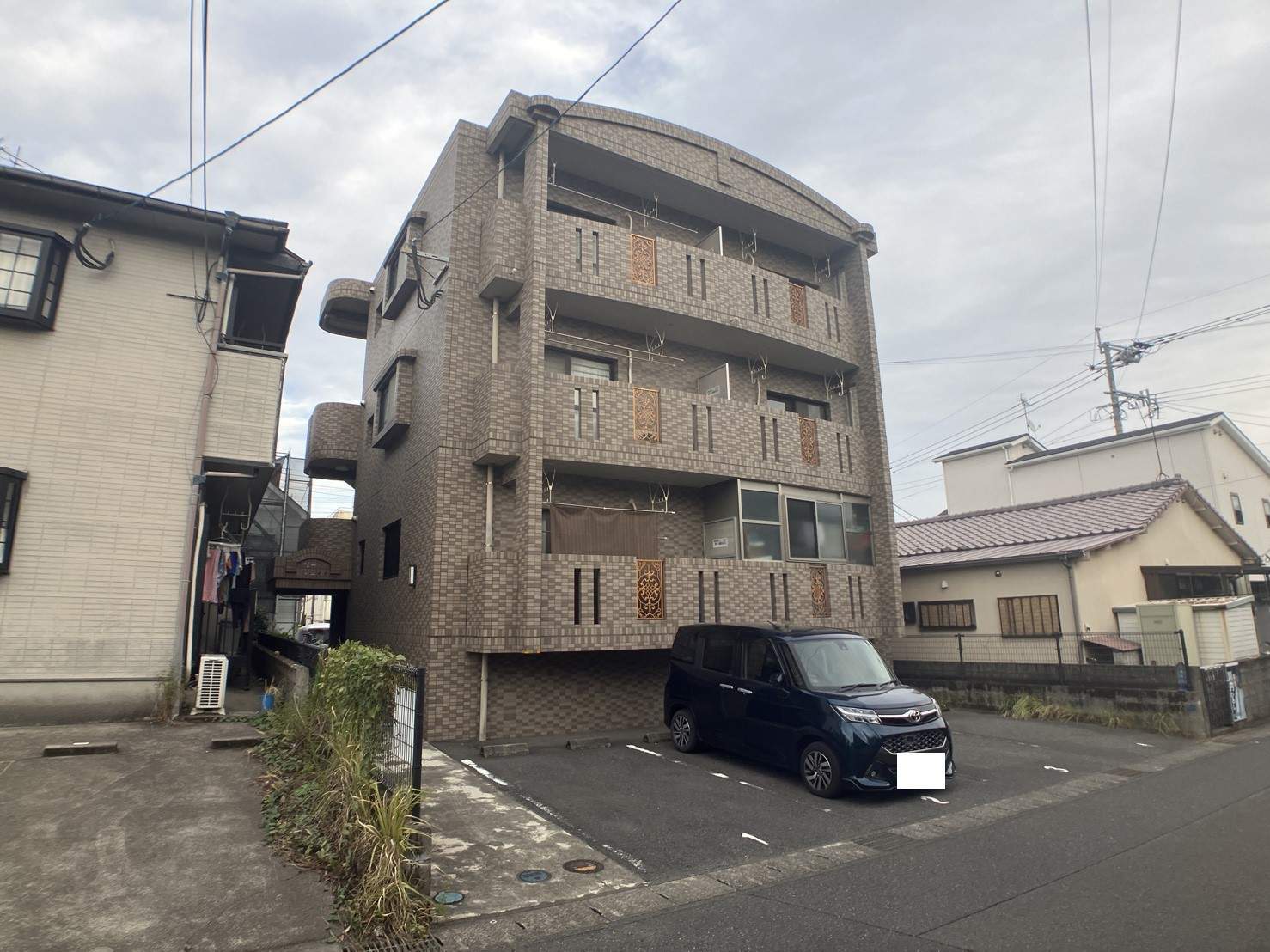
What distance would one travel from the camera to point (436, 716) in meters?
10.2

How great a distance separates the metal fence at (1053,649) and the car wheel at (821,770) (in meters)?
8.06

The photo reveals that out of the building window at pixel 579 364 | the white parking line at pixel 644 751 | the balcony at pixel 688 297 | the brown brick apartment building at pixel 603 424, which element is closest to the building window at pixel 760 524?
the brown brick apartment building at pixel 603 424

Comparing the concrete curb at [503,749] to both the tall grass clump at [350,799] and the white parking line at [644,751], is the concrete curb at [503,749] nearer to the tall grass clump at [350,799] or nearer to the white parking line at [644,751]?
the white parking line at [644,751]

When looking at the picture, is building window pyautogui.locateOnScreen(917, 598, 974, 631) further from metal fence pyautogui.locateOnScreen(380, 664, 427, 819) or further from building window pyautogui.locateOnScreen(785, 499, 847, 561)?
metal fence pyautogui.locateOnScreen(380, 664, 427, 819)

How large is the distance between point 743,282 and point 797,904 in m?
10.8

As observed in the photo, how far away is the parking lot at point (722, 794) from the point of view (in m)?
6.26

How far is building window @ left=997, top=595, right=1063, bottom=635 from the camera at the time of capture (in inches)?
590

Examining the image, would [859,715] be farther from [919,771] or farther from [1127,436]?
[1127,436]

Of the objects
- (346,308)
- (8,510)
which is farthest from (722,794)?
(346,308)

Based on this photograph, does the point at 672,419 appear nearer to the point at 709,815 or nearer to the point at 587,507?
the point at 587,507

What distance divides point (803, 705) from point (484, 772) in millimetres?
3826

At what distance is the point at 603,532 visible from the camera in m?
11.3

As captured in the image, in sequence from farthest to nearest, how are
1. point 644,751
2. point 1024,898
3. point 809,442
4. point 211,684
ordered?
point 809,442, point 644,751, point 211,684, point 1024,898

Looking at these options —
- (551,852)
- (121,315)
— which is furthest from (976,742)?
(121,315)
